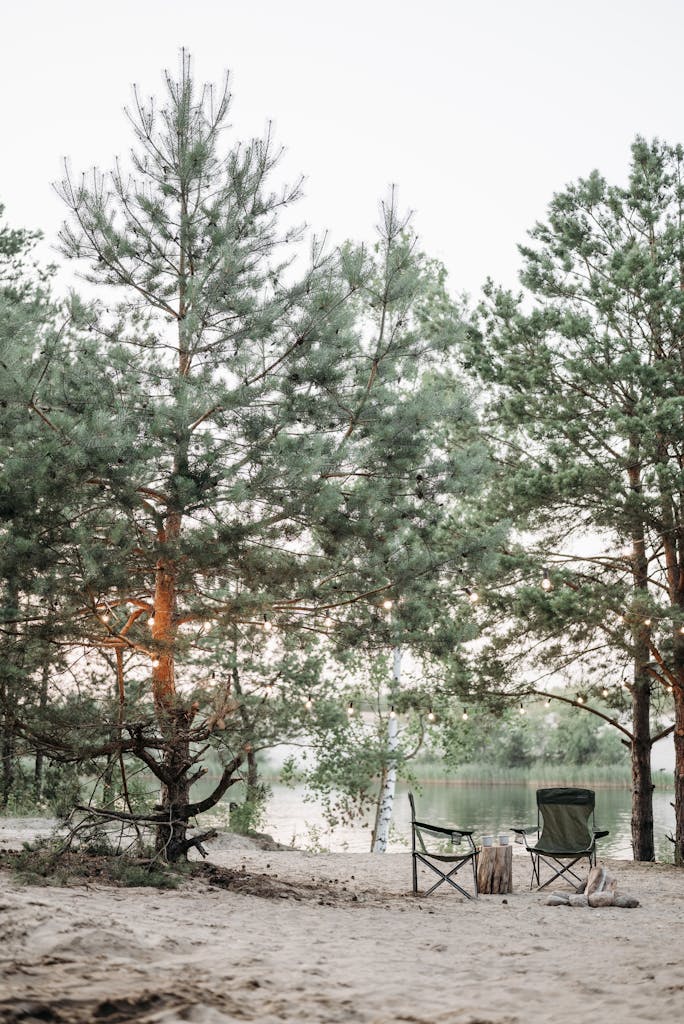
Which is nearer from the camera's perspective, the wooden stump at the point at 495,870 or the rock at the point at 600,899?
the rock at the point at 600,899

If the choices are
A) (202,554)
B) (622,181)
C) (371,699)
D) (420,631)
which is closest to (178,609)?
(202,554)

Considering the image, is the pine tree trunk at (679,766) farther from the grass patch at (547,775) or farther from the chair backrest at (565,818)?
the grass patch at (547,775)

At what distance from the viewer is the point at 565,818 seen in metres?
5.99

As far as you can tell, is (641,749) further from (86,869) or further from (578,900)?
(86,869)

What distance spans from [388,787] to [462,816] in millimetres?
4722

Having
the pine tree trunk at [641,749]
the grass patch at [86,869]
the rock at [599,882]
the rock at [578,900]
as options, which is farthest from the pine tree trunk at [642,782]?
the grass patch at [86,869]

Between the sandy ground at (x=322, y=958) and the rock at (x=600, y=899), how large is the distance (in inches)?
6.2

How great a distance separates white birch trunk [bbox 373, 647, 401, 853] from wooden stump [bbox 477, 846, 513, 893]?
528 cm

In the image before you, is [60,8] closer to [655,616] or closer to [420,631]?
[420,631]

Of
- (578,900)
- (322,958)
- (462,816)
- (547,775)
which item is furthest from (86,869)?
(547,775)

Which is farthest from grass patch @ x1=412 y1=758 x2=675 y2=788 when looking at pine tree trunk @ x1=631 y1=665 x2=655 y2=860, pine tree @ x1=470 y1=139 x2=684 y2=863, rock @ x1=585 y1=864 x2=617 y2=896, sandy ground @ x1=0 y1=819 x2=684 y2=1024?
sandy ground @ x1=0 y1=819 x2=684 y2=1024

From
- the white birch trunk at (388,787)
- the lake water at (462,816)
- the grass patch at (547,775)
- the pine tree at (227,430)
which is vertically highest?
the pine tree at (227,430)

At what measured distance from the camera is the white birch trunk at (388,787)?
10984mm

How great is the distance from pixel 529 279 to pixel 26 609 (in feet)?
18.3
